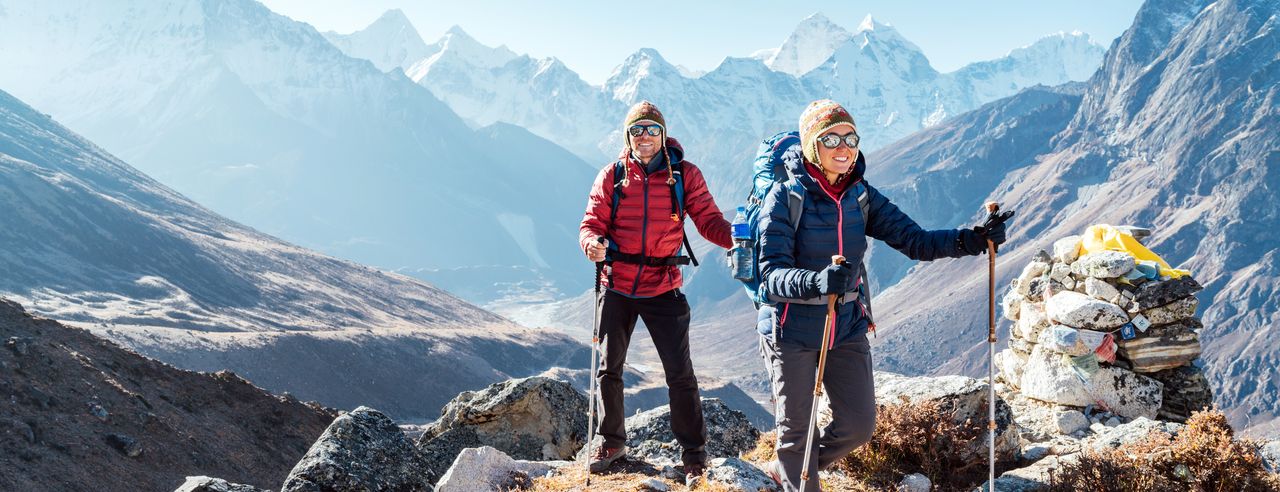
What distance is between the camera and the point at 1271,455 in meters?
7.64

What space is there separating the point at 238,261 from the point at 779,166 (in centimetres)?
14276

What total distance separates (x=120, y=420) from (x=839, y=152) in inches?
738

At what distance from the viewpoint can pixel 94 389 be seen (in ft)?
59.9

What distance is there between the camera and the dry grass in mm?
6637

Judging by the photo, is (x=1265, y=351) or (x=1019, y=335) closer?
(x=1019, y=335)

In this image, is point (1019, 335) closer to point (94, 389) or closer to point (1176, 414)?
point (1176, 414)

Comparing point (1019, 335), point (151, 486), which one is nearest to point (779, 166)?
point (1019, 335)

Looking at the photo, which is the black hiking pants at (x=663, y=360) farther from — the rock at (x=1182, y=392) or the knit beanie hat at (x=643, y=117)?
the rock at (x=1182, y=392)

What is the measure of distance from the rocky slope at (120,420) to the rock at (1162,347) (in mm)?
17666

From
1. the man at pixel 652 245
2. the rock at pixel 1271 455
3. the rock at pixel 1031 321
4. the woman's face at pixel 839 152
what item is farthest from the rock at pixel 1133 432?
the woman's face at pixel 839 152

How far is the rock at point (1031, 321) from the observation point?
1159cm

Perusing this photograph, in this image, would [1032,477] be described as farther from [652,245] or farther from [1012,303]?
[1012,303]

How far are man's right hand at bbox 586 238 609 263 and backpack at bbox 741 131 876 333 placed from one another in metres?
1.38

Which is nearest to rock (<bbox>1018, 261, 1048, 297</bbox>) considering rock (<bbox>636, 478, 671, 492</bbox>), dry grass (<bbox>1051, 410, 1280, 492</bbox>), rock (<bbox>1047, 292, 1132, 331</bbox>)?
rock (<bbox>1047, 292, 1132, 331</bbox>)
